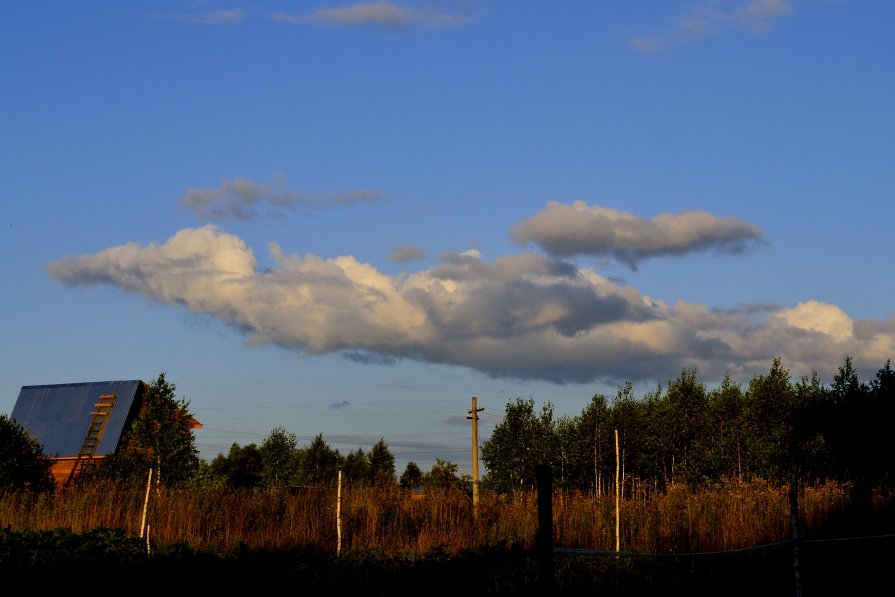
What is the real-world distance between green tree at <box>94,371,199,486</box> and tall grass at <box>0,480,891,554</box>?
38.3ft

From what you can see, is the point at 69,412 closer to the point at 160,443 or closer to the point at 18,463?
the point at 160,443

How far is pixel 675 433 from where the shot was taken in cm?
6147

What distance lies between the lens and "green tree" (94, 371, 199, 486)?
3588 cm

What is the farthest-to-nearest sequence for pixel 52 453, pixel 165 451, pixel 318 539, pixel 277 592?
1. pixel 52 453
2. pixel 165 451
3. pixel 318 539
4. pixel 277 592

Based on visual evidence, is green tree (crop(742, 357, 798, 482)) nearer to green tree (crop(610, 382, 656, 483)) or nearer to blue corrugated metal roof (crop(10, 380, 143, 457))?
green tree (crop(610, 382, 656, 483))

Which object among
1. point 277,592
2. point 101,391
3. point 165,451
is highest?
point 101,391

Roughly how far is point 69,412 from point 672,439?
36687 mm

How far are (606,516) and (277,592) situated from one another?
387 inches

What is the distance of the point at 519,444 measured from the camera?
193ft

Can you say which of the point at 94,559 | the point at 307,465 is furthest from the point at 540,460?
the point at 94,559

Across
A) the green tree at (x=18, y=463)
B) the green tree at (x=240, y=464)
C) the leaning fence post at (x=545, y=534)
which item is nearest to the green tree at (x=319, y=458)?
Answer: the green tree at (x=240, y=464)

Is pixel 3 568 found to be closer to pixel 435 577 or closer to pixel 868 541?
pixel 435 577

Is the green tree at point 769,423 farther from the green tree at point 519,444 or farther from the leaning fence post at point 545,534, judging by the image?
the leaning fence post at point 545,534

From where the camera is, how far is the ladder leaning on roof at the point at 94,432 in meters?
41.6
